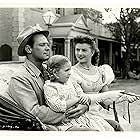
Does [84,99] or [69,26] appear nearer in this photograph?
[84,99]

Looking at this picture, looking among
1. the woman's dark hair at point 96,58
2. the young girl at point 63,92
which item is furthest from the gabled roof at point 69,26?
the young girl at point 63,92

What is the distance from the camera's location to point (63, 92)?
1.15 metres

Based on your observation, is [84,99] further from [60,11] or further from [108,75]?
[60,11]

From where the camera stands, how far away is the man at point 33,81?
1135 mm

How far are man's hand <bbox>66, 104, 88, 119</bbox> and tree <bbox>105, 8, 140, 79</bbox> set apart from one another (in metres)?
0.44

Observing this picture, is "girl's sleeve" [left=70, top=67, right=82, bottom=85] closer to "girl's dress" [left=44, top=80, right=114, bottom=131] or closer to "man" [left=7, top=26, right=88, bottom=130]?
"girl's dress" [left=44, top=80, right=114, bottom=131]

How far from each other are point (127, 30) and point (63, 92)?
682 millimetres

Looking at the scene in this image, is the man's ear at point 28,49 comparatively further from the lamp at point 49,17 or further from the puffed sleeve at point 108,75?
the puffed sleeve at point 108,75

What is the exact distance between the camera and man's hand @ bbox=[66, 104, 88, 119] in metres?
1.20

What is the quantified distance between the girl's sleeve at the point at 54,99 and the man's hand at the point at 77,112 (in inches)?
2.9

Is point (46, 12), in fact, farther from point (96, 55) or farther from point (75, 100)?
point (75, 100)

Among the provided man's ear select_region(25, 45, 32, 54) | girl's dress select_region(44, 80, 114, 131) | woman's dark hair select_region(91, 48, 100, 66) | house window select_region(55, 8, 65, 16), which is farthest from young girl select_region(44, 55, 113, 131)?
house window select_region(55, 8, 65, 16)

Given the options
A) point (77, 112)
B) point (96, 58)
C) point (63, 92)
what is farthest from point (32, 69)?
point (96, 58)

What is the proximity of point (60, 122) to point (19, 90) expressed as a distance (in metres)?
0.26
